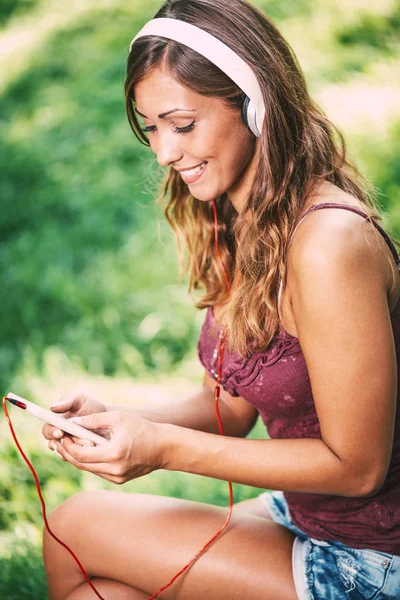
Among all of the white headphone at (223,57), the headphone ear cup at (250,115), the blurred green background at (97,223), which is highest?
the white headphone at (223,57)

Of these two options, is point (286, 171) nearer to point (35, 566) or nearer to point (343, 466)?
point (343, 466)

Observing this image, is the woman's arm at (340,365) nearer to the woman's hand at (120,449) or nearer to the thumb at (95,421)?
the woman's hand at (120,449)

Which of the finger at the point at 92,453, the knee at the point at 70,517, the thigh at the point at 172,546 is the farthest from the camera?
the knee at the point at 70,517

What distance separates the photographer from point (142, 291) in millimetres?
3699

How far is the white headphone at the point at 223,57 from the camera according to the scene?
5.20 feet

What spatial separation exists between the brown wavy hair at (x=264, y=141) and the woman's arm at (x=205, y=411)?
1.12 feet

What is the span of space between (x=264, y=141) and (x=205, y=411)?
0.80m

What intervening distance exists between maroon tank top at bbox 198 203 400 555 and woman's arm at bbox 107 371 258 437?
1.14 ft

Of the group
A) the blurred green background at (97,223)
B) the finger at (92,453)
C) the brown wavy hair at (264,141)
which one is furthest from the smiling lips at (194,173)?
the finger at (92,453)

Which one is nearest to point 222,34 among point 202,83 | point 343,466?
point 202,83

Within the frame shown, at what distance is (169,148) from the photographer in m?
1.70

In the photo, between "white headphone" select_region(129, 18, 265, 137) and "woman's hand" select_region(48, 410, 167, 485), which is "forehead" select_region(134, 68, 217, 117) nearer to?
"white headphone" select_region(129, 18, 265, 137)

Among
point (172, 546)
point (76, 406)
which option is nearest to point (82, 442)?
point (76, 406)

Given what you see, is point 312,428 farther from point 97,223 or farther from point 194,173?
point 97,223
